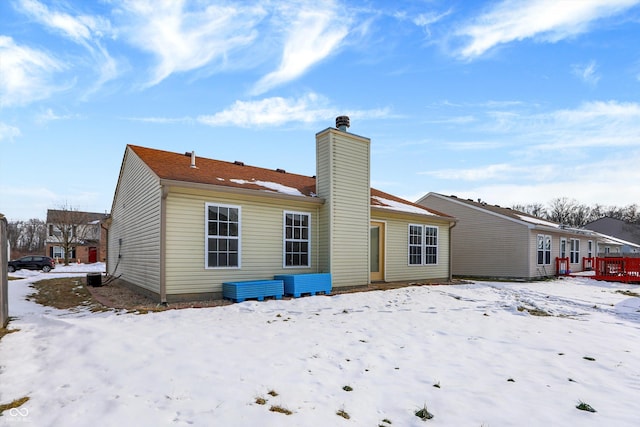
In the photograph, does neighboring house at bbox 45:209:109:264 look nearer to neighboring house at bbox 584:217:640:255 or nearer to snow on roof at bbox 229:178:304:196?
snow on roof at bbox 229:178:304:196

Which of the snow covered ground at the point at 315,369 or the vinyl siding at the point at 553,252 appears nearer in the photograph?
the snow covered ground at the point at 315,369

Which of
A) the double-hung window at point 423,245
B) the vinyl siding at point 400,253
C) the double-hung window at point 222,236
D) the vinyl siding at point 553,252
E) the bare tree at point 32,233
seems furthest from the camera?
the bare tree at point 32,233

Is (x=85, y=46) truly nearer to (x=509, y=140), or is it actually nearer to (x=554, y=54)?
(x=554, y=54)

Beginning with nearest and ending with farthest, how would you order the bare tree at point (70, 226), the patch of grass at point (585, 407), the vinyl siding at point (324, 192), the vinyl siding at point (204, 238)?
the patch of grass at point (585, 407)
the vinyl siding at point (204, 238)
the vinyl siding at point (324, 192)
the bare tree at point (70, 226)

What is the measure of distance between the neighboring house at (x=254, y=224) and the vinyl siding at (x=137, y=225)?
0.11 ft

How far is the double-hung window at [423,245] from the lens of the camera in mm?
14477

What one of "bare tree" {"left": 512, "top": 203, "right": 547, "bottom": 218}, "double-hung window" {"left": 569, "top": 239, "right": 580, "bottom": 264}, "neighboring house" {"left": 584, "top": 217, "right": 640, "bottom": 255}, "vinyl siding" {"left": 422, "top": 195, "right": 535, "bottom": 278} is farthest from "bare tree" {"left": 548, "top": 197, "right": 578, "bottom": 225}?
"vinyl siding" {"left": 422, "top": 195, "right": 535, "bottom": 278}

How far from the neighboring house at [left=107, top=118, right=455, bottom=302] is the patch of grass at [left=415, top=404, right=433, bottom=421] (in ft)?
22.5

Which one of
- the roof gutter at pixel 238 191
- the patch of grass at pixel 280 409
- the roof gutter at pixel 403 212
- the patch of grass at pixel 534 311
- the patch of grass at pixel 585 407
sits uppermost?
the roof gutter at pixel 238 191

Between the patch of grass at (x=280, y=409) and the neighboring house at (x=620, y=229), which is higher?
the neighboring house at (x=620, y=229)

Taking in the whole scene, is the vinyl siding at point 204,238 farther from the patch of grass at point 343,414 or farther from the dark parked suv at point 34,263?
the dark parked suv at point 34,263

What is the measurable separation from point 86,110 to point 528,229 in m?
20.9

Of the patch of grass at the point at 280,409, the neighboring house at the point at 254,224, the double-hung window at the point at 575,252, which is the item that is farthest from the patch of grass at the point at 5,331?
the double-hung window at the point at 575,252

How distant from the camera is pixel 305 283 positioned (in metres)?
9.98
